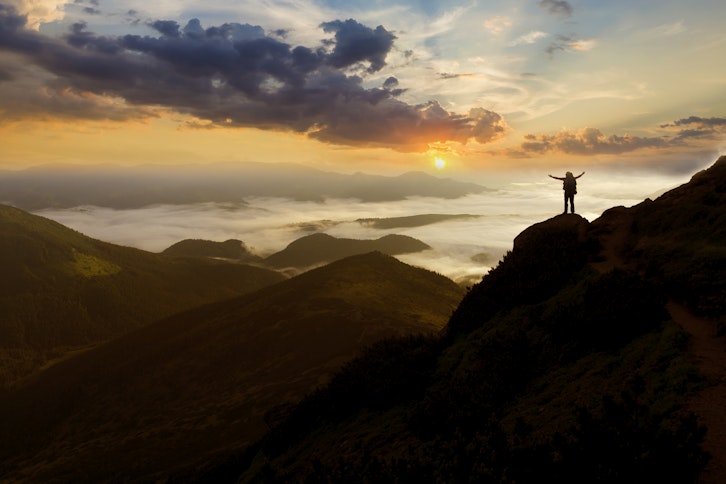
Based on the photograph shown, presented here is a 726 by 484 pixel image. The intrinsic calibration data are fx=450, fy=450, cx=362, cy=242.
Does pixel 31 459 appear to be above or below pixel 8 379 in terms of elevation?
above

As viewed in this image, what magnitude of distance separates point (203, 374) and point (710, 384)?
3395 inches

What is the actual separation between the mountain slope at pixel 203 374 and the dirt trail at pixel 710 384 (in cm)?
3987

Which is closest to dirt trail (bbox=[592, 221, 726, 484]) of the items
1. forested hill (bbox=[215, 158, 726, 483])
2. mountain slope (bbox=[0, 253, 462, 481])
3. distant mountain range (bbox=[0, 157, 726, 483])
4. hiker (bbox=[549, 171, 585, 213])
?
distant mountain range (bbox=[0, 157, 726, 483])

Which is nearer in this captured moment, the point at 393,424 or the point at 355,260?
the point at 393,424

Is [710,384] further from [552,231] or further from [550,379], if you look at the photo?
[552,231]

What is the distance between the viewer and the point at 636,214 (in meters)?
19.9

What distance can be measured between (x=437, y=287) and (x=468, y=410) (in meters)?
116

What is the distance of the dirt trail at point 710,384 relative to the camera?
6.19 metres

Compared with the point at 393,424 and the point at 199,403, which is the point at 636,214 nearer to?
the point at 393,424

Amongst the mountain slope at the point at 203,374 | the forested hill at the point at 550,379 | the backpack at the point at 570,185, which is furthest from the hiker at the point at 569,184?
the mountain slope at the point at 203,374

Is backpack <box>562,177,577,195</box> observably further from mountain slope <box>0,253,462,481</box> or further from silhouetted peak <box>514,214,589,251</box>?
mountain slope <box>0,253,462,481</box>

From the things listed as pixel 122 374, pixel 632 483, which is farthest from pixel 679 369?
pixel 122 374

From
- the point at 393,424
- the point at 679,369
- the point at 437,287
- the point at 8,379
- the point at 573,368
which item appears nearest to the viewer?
the point at 679,369

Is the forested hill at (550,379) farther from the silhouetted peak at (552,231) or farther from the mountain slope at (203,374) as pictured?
the mountain slope at (203,374)
